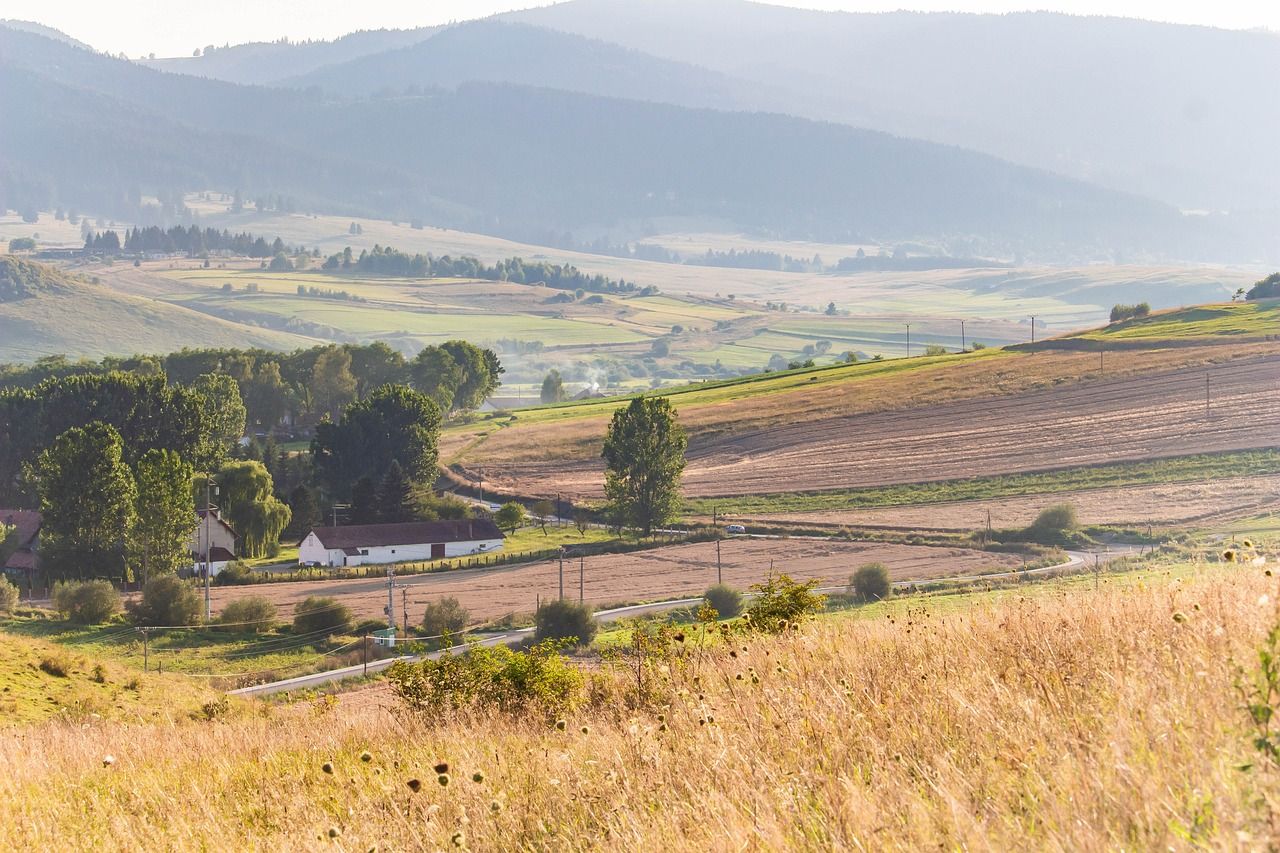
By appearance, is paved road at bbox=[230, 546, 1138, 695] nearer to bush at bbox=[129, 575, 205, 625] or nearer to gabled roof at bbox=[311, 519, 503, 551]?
bush at bbox=[129, 575, 205, 625]

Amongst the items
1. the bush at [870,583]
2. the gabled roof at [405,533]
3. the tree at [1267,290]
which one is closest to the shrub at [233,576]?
the gabled roof at [405,533]

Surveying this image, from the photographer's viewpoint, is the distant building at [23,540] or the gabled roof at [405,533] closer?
the distant building at [23,540]

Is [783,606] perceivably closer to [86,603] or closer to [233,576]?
[86,603]

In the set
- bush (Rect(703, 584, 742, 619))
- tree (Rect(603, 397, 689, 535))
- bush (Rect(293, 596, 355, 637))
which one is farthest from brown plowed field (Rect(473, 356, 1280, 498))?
bush (Rect(293, 596, 355, 637))

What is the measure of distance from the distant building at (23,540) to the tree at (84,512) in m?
4.06

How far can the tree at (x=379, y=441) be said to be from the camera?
337ft

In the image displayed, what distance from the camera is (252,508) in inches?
3506

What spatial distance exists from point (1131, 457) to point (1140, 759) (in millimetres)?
84757

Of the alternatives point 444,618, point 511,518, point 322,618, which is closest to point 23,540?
point 511,518

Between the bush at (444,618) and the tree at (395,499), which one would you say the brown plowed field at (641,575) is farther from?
the tree at (395,499)

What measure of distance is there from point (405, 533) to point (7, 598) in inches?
1233

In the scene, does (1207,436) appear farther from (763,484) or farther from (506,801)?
(506,801)

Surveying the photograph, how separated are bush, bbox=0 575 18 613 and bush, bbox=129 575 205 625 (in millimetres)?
6279

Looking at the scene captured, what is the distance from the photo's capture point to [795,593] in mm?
18109
